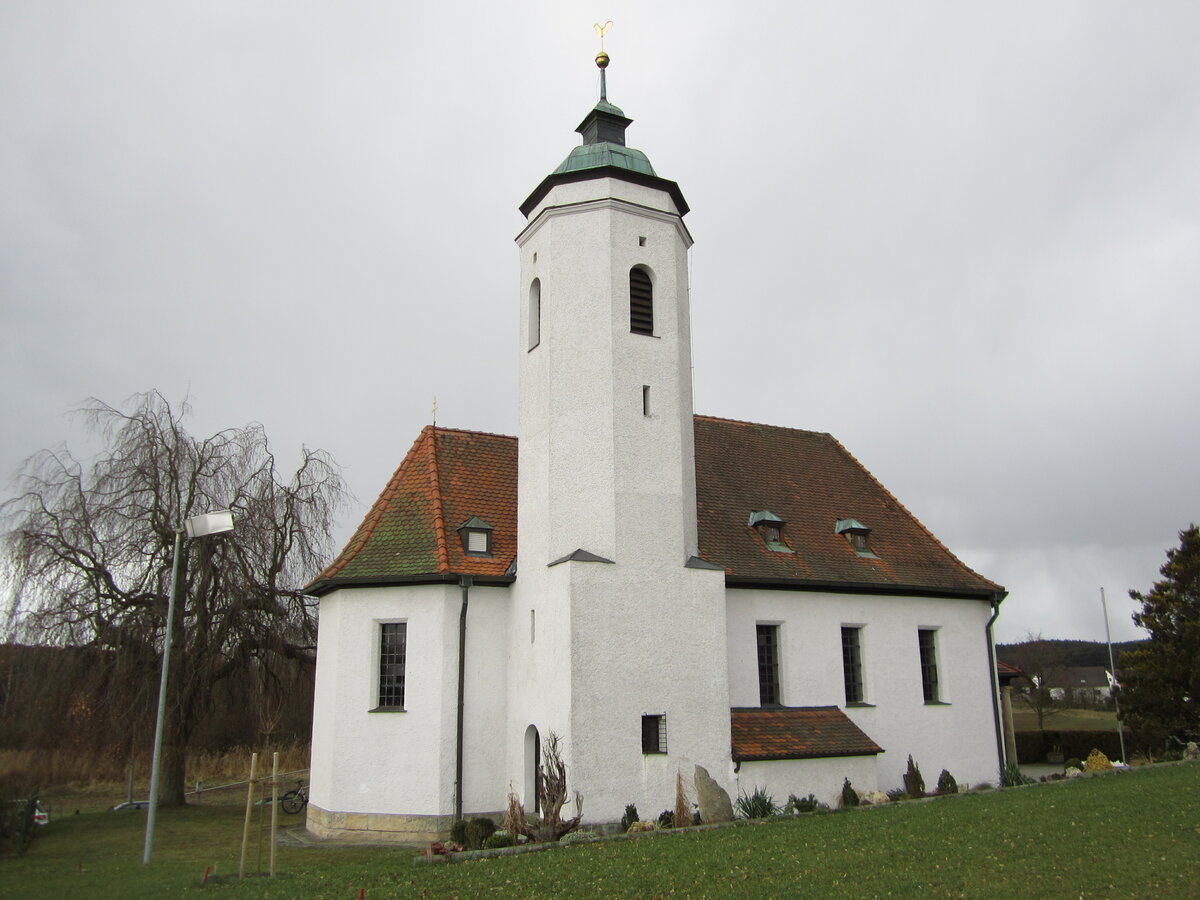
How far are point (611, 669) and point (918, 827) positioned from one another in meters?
5.45

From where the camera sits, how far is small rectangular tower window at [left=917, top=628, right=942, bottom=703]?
822 inches

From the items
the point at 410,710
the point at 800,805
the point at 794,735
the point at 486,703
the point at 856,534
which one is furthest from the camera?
the point at 856,534

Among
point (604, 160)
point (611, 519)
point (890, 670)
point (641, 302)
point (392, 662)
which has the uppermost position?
point (604, 160)

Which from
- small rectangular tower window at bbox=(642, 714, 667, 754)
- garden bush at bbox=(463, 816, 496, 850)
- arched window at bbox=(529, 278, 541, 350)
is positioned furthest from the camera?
arched window at bbox=(529, 278, 541, 350)

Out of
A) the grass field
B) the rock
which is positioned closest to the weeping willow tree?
the rock

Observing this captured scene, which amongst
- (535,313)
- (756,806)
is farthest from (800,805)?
(535,313)

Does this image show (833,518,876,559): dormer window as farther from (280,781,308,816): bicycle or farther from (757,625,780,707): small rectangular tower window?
(280,781,308,816): bicycle

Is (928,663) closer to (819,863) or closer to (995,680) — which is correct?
(995,680)

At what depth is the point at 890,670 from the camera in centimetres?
2019

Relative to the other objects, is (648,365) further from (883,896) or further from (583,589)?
(883,896)

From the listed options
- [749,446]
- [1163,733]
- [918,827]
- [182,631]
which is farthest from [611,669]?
[1163,733]

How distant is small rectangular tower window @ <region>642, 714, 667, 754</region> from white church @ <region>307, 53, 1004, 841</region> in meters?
0.03

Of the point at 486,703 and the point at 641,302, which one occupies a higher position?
the point at 641,302

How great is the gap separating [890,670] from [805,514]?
13.7 feet
